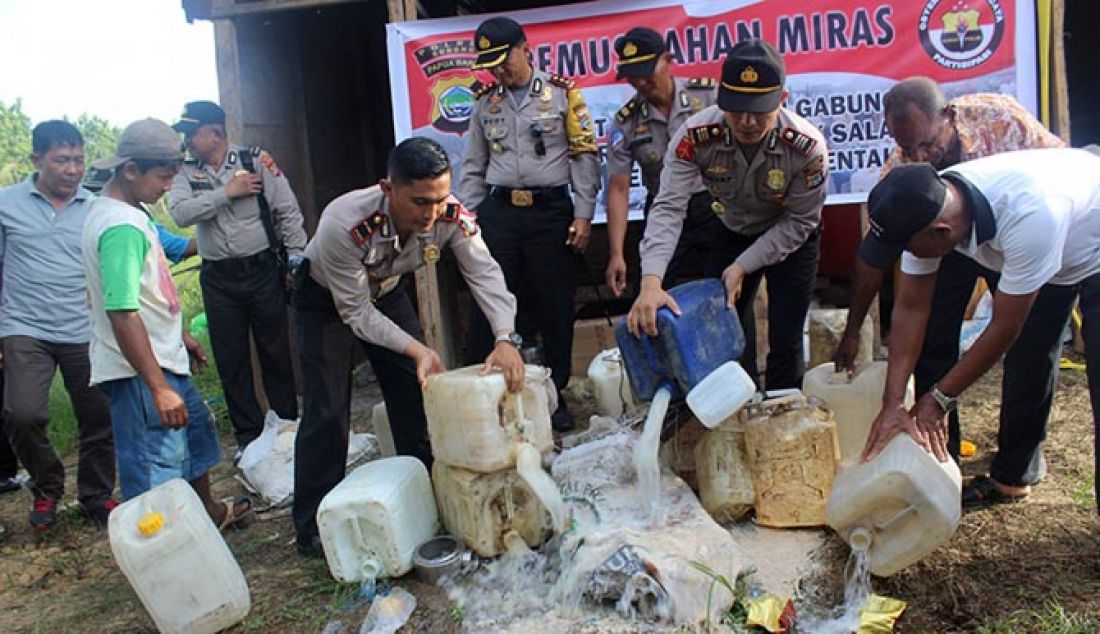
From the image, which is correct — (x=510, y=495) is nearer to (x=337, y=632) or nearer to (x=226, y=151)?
(x=337, y=632)

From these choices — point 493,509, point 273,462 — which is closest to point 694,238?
point 493,509

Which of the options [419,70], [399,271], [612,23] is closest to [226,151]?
[419,70]

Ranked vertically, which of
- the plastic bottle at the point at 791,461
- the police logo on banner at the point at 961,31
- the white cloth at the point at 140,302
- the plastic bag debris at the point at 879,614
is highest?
the police logo on banner at the point at 961,31

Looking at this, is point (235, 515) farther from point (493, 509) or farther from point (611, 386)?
point (611, 386)

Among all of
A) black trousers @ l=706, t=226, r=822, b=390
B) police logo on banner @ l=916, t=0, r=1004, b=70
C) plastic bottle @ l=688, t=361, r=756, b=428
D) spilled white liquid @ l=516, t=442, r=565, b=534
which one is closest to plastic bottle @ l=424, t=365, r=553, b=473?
spilled white liquid @ l=516, t=442, r=565, b=534

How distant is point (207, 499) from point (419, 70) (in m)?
2.99

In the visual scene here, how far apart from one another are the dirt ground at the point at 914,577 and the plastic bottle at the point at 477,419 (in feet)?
1.69

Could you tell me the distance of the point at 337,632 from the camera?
9.04ft

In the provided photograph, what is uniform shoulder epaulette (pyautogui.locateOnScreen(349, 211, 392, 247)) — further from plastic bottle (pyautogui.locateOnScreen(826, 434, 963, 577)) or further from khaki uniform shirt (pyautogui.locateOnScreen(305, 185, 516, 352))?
plastic bottle (pyautogui.locateOnScreen(826, 434, 963, 577))

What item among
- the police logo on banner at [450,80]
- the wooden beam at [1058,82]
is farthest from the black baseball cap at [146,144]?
the wooden beam at [1058,82]

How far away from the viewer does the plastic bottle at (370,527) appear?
2908 mm

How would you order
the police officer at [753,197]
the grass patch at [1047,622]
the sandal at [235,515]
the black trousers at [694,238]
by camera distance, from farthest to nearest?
1. the black trousers at [694,238]
2. the sandal at [235,515]
3. the police officer at [753,197]
4. the grass patch at [1047,622]

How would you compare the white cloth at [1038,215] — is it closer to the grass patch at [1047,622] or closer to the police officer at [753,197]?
the police officer at [753,197]

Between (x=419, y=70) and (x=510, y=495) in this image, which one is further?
(x=419, y=70)
